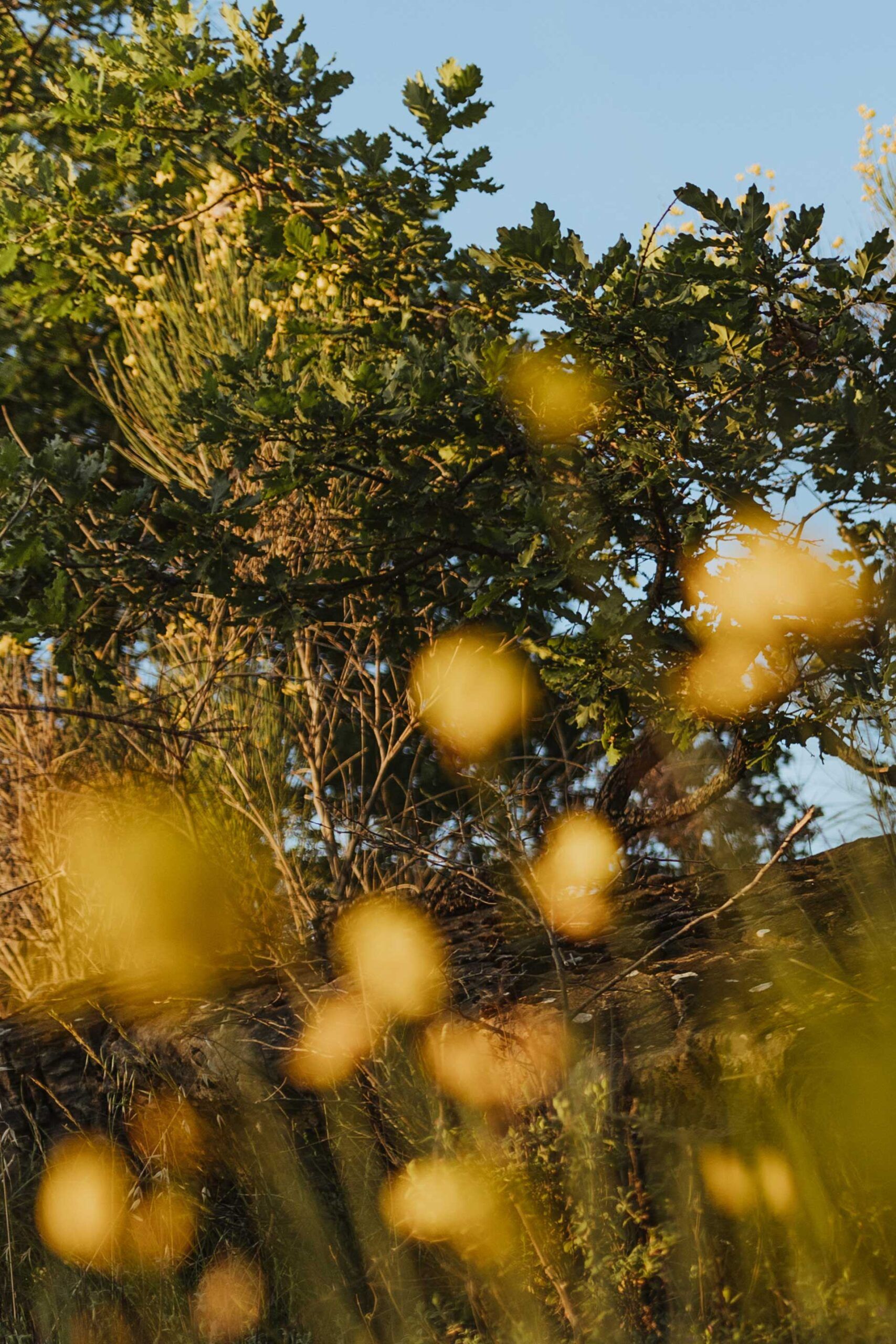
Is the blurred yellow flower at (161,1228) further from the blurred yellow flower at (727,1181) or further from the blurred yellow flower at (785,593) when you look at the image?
the blurred yellow flower at (785,593)

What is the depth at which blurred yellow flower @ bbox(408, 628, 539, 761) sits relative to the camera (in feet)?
14.3

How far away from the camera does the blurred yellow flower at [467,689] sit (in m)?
4.34

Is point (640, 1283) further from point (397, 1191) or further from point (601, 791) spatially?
point (601, 791)

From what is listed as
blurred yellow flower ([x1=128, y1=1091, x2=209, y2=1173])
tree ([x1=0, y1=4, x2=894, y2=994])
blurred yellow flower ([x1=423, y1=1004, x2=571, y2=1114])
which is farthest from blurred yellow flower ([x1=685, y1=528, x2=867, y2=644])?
blurred yellow flower ([x1=128, y1=1091, x2=209, y2=1173])

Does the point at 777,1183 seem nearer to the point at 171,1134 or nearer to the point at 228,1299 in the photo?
the point at 228,1299

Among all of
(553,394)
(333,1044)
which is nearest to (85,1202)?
(333,1044)

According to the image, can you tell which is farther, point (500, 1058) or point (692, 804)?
point (692, 804)

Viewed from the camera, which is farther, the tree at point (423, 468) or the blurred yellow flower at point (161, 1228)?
the blurred yellow flower at point (161, 1228)

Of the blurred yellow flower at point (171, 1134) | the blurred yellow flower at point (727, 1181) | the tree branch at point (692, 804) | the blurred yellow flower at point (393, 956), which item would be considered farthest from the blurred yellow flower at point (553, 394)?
the blurred yellow flower at point (171, 1134)

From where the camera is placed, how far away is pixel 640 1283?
240 cm

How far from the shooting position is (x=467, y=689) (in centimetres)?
437

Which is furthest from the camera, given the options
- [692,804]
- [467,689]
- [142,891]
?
[142,891]

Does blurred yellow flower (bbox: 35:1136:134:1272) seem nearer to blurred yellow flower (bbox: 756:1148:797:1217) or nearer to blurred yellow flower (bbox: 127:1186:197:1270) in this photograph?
blurred yellow flower (bbox: 127:1186:197:1270)

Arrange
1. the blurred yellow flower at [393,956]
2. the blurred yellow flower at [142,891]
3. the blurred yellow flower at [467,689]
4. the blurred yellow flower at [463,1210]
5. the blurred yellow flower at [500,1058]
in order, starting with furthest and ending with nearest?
the blurred yellow flower at [142,891]
the blurred yellow flower at [467,689]
the blurred yellow flower at [393,956]
the blurred yellow flower at [500,1058]
the blurred yellow flower at [463,1210]
